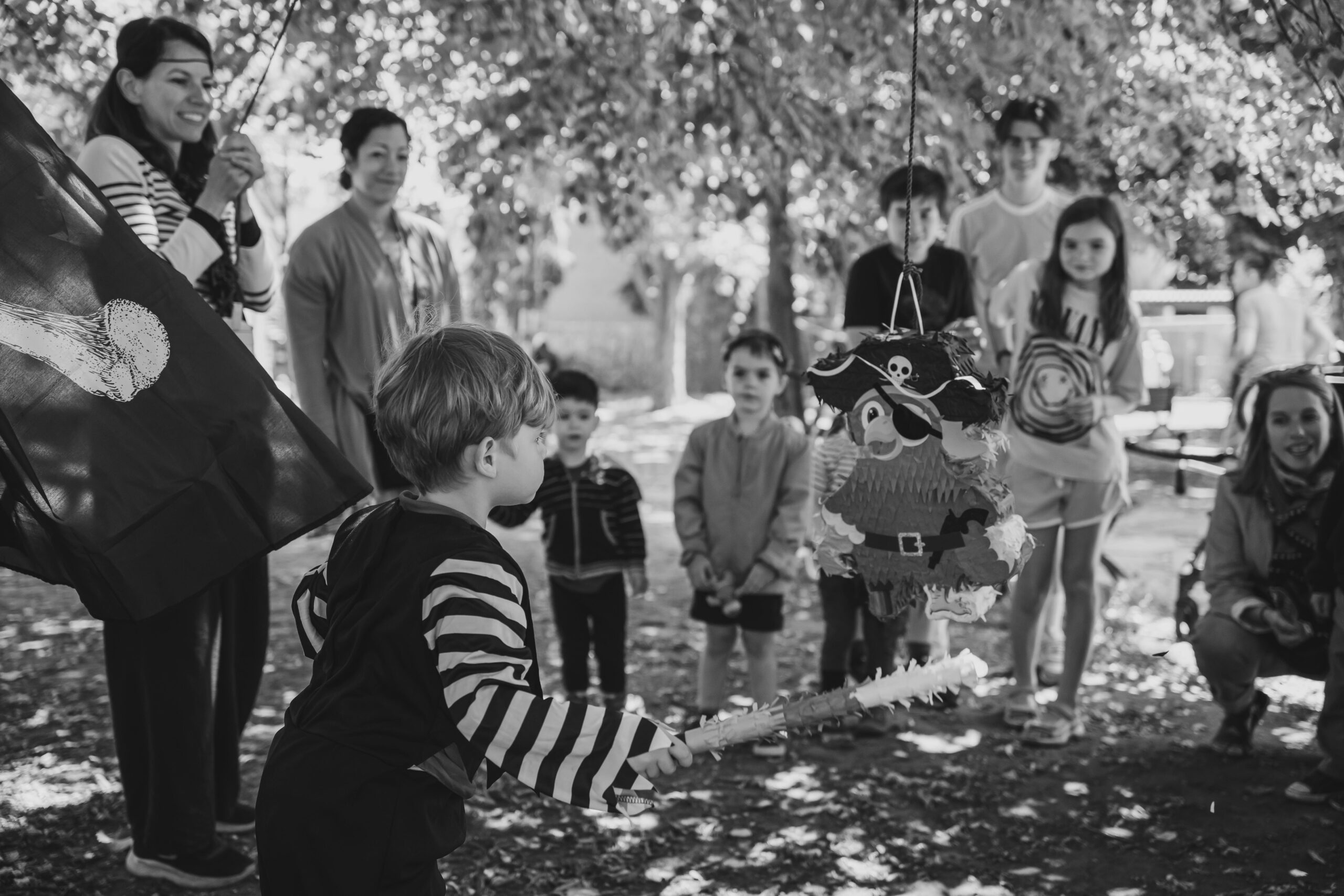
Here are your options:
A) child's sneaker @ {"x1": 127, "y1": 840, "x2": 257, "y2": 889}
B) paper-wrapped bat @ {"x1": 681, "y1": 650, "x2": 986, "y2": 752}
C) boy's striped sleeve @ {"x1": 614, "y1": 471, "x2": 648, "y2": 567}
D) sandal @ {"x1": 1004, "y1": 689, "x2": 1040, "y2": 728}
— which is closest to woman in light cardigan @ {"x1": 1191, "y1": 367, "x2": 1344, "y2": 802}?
sandal @ {"x1": 1004, "y1": 689, "x2": 1040, "y2": 728}

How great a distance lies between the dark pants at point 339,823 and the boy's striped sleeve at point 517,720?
0.51ft

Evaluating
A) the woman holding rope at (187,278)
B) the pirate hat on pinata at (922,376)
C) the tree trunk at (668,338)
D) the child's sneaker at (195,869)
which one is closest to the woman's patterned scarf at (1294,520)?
the pirate hat on pinata at (922,376)

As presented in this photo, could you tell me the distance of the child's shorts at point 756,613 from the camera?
12.5 feet

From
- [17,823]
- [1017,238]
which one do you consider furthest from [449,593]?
[1017,238]

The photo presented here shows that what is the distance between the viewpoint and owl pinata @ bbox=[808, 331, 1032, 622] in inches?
91.7

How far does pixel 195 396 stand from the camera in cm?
211

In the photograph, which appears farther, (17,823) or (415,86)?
(415,86)

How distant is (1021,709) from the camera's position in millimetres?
4000

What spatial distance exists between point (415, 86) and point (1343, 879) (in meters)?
4.38

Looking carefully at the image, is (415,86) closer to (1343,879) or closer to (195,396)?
(195,396)

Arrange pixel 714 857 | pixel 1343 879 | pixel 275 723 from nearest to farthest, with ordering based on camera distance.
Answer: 1. pixel 1343 879
2. pixel 714 857
3. pixel 275 723

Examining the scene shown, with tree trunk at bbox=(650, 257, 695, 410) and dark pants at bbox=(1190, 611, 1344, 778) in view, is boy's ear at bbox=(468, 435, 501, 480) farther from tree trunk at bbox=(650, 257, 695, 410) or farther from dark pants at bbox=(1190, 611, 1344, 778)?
tree trunk at bbox=(650, 257, 695, 410)

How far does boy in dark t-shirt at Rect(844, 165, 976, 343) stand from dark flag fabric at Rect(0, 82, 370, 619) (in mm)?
2062

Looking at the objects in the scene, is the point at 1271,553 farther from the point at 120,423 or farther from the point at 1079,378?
the point at 120,423
